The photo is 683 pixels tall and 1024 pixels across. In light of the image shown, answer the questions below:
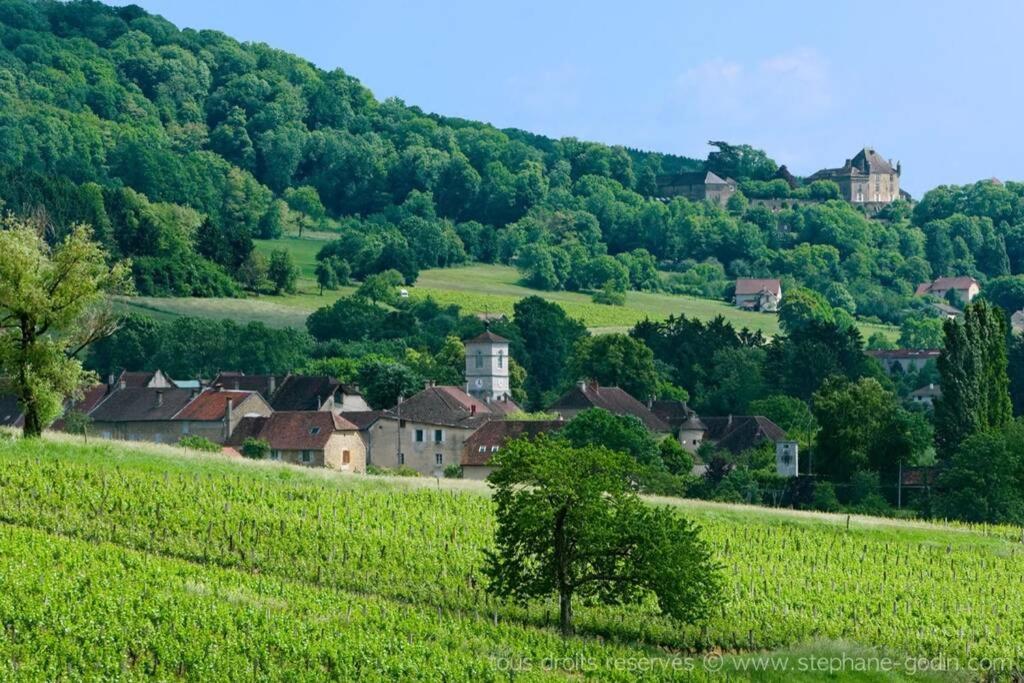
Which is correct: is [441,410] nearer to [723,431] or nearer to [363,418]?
[363,418]

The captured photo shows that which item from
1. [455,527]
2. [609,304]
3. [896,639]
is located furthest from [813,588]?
[609,304]

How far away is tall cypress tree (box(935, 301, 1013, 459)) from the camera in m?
98.8

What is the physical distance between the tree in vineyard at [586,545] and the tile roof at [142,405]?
2376 inches

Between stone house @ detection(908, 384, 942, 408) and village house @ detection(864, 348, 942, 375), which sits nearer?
stone house @ detection(908, 384, 942, 408)

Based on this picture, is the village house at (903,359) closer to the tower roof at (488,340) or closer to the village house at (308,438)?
the tower roof at (488,340)

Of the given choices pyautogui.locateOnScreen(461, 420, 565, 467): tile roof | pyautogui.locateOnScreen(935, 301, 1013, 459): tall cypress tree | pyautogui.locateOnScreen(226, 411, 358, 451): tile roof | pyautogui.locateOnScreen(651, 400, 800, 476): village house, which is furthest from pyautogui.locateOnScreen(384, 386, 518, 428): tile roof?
pyautogui.locateOnScreen(935, 301, 1013, 459): tall cypress tree

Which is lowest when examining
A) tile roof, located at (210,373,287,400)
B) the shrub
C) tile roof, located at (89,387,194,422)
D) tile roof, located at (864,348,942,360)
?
the shrub

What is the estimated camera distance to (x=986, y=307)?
337ft

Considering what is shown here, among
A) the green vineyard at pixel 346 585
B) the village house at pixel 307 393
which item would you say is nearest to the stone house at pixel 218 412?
the village house at pixel 307 393

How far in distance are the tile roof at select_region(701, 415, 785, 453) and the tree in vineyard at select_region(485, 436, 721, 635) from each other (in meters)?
66.1

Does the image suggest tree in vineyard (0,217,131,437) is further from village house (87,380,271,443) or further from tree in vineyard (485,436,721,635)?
village house (87,380,271,443)

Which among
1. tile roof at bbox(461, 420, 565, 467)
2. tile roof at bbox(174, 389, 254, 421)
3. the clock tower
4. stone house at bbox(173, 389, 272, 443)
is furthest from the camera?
the clock tower

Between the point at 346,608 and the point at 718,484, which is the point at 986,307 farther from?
the point at 346,608

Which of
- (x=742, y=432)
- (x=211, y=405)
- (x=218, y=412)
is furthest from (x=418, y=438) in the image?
(x=742, y=432)
